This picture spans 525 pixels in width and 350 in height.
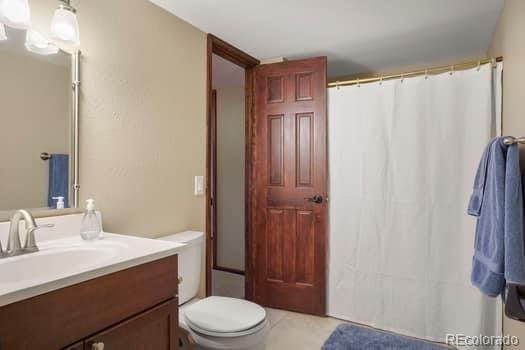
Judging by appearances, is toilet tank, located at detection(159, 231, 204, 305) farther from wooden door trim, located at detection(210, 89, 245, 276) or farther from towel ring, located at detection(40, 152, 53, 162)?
wooden door trim, located at detection(210, 89, 245, 276)

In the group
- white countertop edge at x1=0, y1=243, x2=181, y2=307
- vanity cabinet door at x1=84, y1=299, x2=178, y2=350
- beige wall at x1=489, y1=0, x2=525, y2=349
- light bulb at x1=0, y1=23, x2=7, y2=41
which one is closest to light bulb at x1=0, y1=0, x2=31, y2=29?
light bulb at x1=0, y1=23, x2=7, y2=41

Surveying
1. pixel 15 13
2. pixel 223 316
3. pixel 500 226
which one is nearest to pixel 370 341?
pixel 223 316

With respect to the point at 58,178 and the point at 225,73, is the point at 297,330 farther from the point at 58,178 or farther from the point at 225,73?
the point at 225,73

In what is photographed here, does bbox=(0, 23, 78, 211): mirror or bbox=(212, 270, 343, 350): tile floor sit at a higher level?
bbox=(0, 23, 78, 211): mirror

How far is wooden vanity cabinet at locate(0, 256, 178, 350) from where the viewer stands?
0.85 metres

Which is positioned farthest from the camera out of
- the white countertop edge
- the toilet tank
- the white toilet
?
the toilet tank

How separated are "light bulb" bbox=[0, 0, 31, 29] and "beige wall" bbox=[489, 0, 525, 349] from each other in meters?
2.08

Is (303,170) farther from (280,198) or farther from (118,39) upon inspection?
(118,39)

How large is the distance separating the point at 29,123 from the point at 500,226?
6.32 feet

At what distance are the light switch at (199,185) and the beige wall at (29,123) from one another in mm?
866

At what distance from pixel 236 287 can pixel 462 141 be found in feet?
7.76

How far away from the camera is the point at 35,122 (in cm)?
138

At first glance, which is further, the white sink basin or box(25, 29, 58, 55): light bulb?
box(25, 29, 58, 55): light bulb

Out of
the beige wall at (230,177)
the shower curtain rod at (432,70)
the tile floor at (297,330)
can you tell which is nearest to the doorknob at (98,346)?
the tile floor at (297,330)
